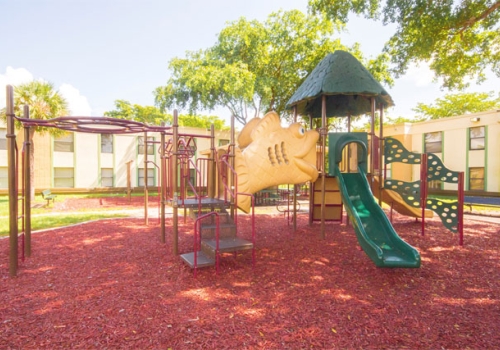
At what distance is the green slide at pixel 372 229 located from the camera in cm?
512

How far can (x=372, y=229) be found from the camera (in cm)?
648

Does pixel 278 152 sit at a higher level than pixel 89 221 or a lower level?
higher

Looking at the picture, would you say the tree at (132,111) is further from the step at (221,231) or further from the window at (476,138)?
the step at (221,231)

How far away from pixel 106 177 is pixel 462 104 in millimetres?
41320

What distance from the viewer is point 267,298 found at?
426 centimetres

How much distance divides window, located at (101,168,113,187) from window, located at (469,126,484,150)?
95.3 ft

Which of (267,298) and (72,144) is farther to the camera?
(72,144)

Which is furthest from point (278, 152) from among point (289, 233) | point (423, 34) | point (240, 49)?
point (240, 49)

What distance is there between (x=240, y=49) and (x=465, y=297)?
1904 cm

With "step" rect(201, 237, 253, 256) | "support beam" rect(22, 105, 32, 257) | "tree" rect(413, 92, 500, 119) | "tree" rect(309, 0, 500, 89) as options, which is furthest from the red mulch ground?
"tree" rect(413, 92, 500, 119)

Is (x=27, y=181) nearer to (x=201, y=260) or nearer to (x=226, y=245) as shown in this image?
(x=201, y=260)

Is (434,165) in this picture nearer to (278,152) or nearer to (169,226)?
(278,152)

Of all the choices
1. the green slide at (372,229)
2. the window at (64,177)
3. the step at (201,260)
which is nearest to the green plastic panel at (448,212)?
the green slide at (372,229)

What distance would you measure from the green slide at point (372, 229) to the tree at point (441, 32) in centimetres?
687
